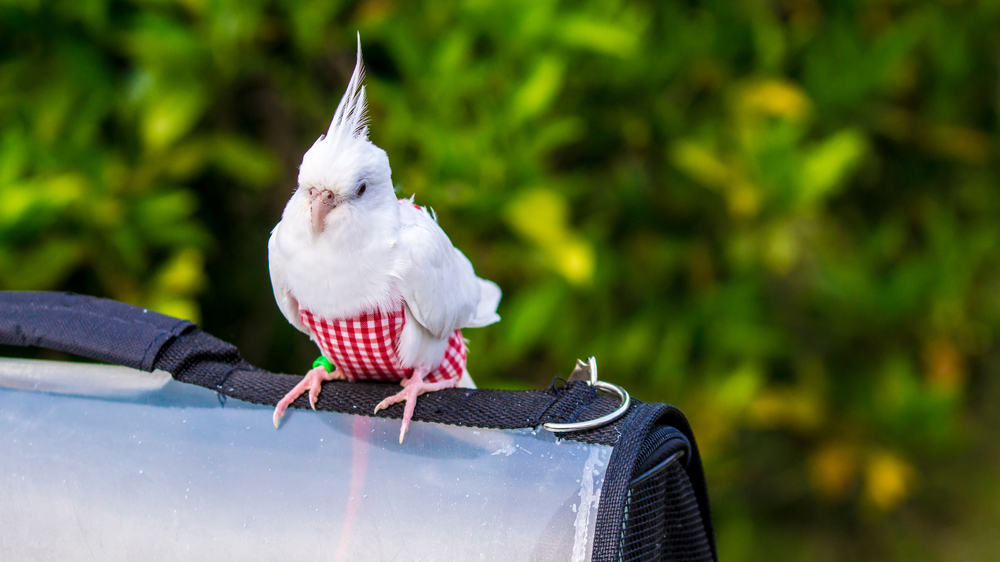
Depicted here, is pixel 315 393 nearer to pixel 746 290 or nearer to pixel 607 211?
pixel 607 211

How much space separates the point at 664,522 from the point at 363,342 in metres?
0.35

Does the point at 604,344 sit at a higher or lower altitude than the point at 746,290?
lower

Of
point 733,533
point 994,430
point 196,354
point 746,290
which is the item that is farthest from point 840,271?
point 196,354

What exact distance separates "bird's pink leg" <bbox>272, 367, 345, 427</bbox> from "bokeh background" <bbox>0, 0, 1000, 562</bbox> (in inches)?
29.2

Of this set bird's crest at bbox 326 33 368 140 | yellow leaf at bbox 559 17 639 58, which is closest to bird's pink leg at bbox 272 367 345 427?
bird's crest at bbox 326 33 368 140

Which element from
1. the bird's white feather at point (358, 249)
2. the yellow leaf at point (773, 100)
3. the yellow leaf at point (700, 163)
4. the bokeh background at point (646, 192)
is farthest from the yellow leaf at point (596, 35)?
the bird's white feather at point (358, 249)

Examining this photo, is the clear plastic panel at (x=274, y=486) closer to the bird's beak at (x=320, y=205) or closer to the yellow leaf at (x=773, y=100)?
the bird's beak at (x=320, y=205)

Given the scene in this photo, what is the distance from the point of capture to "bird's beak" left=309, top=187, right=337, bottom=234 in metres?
0.72

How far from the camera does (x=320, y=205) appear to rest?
0.72 meters

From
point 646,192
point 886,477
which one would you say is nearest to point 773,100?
point 646,192

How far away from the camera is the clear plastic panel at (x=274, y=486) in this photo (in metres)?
0.66

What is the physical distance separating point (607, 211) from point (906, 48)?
86 centimetres

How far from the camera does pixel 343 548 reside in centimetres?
67

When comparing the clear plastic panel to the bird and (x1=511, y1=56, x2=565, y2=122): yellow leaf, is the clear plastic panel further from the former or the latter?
(x1=511, y1=56, x2=565, y2=122): yellow leaf
